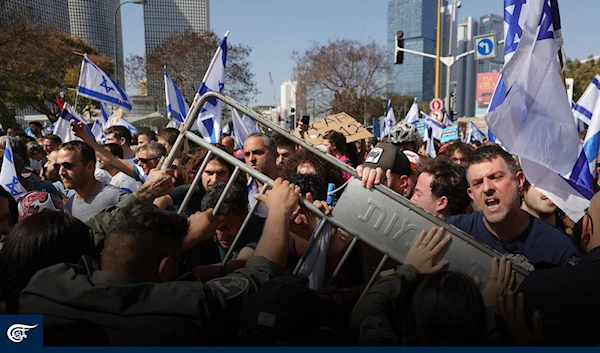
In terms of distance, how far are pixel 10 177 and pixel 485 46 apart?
50.6ft

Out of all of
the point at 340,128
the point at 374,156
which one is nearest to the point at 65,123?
the point at 340,128

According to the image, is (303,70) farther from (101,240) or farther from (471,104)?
(471,104)

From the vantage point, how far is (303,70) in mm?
34969

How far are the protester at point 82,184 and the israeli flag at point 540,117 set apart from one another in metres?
3.00

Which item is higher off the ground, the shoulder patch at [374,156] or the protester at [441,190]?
the shoulder patch at [374,156]

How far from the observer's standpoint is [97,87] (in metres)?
8.14

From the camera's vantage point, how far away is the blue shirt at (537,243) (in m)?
2.54

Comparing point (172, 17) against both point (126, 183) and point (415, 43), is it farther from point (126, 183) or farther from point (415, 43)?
point (415, 43)

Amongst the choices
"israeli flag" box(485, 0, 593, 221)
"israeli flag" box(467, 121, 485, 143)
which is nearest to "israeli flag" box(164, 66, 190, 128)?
"israeli flag" box(485, 0, 593, 221)

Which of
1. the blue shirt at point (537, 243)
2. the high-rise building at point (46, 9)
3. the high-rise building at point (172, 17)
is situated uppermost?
the high-rise building at point (172, 17)

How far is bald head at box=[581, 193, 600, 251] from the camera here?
2006mm

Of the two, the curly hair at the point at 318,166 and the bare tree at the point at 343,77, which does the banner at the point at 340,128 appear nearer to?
the curly hair at the point at 318,166

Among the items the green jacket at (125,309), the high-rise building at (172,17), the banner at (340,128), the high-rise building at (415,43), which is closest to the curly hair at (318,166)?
the banner at (340,128)

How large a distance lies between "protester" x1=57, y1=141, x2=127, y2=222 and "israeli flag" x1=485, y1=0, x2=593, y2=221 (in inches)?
118
